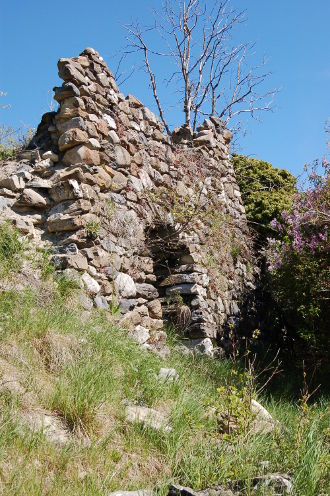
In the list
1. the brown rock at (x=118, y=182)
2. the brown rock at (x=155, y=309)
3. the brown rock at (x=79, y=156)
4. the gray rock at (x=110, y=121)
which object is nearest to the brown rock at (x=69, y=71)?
the gray rock at (x=110, y=121)

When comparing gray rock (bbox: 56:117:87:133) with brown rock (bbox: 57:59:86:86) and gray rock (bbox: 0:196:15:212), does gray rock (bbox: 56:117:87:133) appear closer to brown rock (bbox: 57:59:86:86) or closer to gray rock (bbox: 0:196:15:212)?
brown rock (bbox: 57:59:86:86)

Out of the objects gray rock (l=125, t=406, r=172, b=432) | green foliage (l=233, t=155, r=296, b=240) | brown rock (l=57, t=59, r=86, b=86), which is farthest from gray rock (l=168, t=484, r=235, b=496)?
green foliage (l=233, t=155, r=296, b=240)

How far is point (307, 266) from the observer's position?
21.6 ft

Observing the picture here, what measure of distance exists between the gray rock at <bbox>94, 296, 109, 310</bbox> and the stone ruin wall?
0.04 feet

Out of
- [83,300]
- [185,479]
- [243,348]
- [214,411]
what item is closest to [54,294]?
Result: [83,300]

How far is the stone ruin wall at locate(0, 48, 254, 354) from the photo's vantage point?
5.38 m

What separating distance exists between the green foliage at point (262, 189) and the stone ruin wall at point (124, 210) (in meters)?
1.42

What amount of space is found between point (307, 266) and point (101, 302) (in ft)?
9.22

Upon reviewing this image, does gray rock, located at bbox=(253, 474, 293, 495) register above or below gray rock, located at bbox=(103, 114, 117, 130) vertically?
below

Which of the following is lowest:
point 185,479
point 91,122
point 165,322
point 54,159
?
point 185,479

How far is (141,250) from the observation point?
248 inches

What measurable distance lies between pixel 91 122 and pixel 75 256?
1.73m

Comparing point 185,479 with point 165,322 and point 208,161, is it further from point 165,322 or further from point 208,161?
point 208,161

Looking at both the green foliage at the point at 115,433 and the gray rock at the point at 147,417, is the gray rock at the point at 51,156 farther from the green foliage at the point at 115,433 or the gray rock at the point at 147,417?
the gray rock at the point at 147,417
